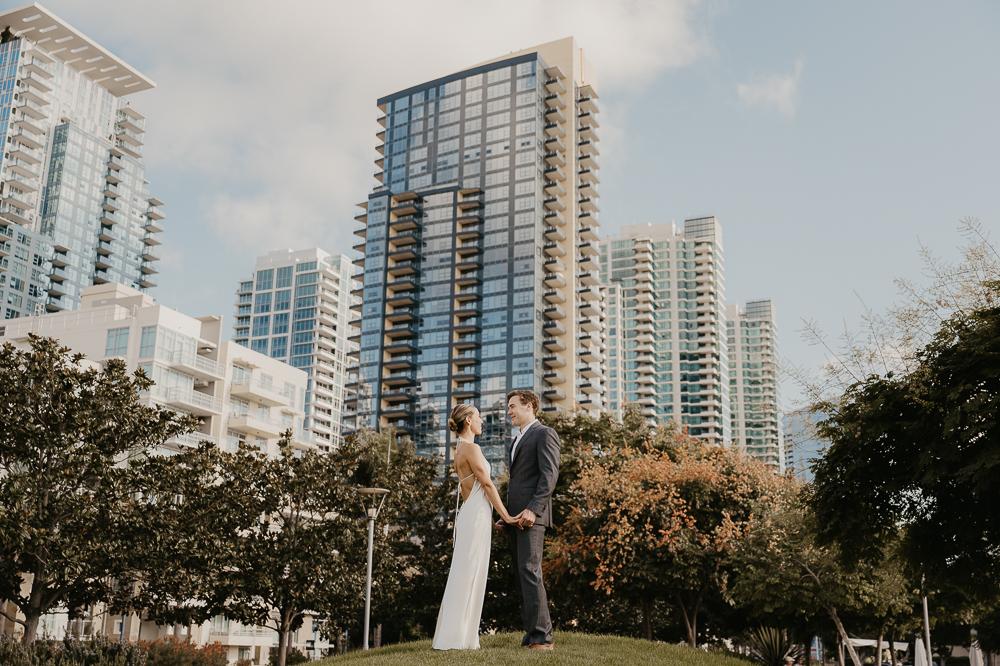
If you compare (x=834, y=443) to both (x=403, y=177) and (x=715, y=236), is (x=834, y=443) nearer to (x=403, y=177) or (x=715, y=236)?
(x=403, y=177)

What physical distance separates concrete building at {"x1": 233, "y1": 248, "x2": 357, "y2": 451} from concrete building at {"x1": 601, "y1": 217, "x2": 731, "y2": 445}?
167ft

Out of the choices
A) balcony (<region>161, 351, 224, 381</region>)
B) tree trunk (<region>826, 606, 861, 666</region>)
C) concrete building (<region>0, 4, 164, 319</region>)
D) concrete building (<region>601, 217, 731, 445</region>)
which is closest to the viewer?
tree trunk (<region>826, 606, 861, 666</region>)

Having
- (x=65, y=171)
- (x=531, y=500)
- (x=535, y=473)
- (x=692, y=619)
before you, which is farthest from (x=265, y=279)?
(x=531, y=500)

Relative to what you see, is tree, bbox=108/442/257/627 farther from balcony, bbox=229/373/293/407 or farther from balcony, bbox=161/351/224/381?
balcony, bbox=229/373/293/407

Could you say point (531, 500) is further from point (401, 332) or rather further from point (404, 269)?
point (404, 269)

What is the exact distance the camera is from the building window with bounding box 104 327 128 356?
7069 cm

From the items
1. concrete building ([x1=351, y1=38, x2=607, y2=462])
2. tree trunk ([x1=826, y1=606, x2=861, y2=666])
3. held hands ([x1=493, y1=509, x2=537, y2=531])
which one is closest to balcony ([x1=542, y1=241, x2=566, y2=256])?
concrete building ([x1=351, y1=38, x2=607, y2=462])

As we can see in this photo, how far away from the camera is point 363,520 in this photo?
36.5 m

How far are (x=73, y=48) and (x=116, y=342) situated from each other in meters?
77.2

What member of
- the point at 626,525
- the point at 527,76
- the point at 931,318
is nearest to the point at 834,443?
the point at 931,318

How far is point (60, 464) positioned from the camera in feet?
83.3

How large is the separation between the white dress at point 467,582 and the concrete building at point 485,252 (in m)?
102

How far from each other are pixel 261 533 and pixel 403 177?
4204 inches

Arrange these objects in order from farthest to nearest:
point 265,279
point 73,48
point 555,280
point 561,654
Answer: point 265,279 < point 73,48 < point 555,280 < point 561,654
